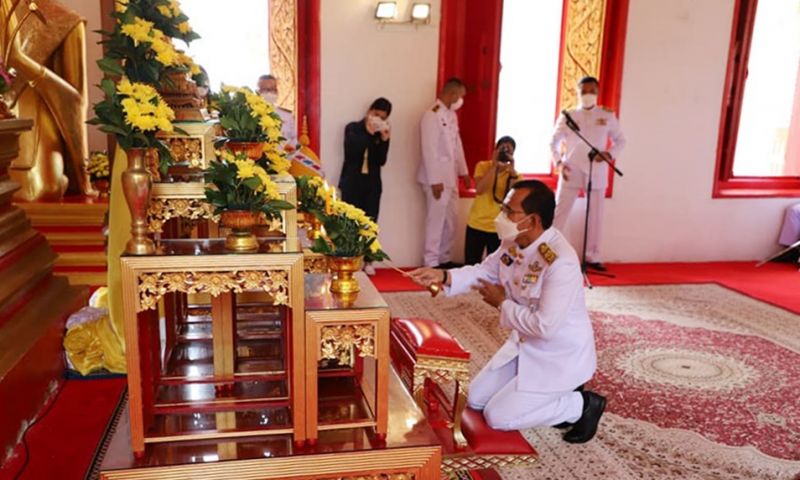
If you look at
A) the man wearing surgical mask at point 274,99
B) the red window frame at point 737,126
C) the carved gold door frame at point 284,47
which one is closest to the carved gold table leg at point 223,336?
the man wearing surgical mask at point 274,99

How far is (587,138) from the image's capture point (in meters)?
6.16

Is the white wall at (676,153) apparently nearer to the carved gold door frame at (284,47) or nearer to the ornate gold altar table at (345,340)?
the carved gold door frame at (284,47)

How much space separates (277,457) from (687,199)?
20.3 ft

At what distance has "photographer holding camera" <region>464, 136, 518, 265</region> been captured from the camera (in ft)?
17.5

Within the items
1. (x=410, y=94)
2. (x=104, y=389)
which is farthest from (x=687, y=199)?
(x=104, y=389)

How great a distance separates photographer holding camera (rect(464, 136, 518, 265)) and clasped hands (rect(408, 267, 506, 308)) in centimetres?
237

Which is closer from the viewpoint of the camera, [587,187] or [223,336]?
[223,336]

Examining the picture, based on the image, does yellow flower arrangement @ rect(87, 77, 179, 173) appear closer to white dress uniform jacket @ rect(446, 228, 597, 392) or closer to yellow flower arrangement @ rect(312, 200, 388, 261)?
yellow flower arrangement @ rect(312, 200, 388, 261)

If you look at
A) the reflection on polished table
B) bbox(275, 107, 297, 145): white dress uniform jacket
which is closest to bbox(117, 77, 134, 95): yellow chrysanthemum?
the reflection on polished table

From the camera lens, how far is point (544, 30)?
21.0ft

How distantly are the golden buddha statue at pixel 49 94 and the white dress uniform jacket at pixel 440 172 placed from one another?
2767mm

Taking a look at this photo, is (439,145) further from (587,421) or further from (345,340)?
(345,340)

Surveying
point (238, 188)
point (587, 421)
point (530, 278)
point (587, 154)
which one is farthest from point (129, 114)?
point (587, 154)

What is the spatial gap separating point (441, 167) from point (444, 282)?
120 inches
